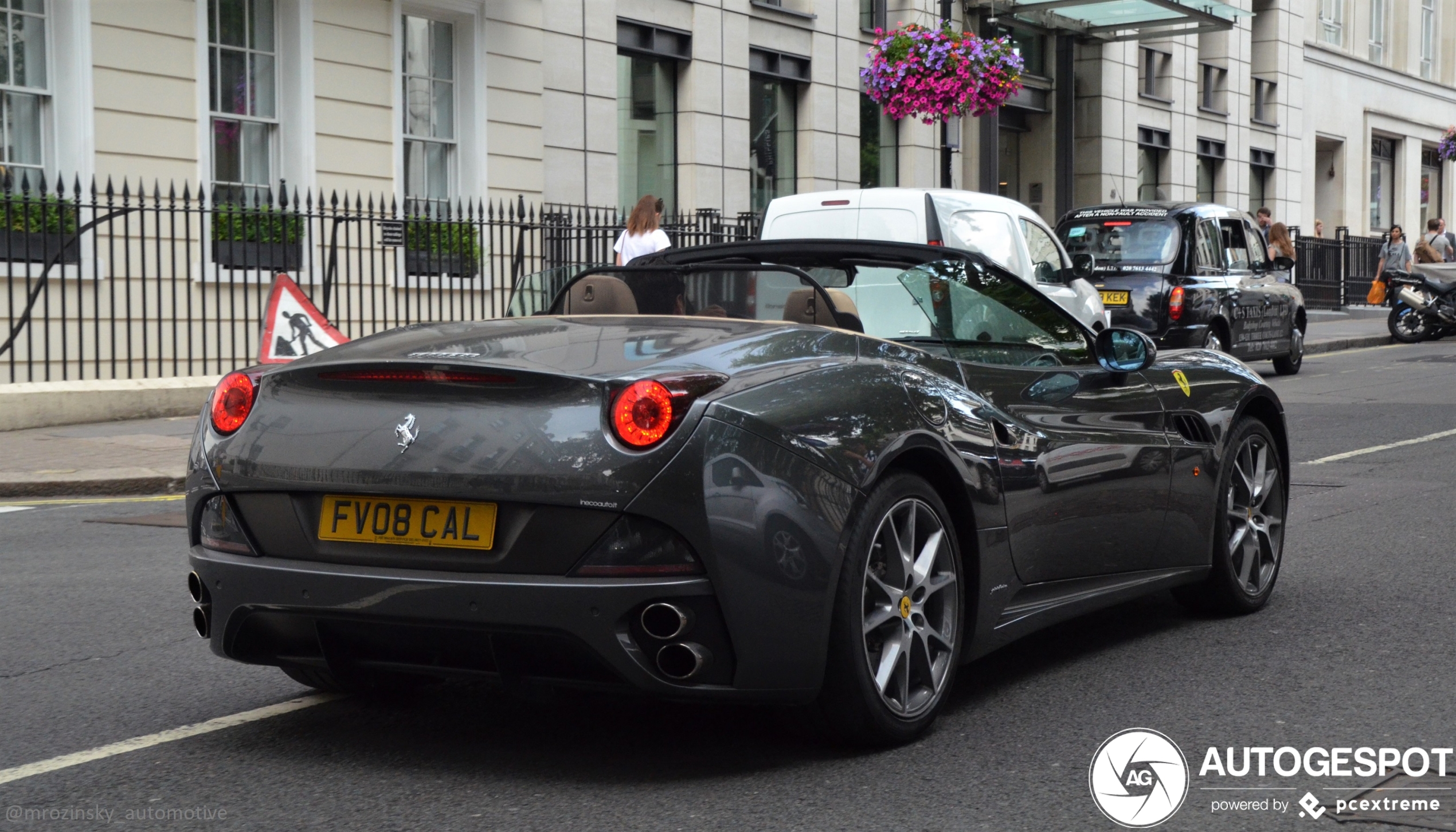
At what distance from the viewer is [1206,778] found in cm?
417

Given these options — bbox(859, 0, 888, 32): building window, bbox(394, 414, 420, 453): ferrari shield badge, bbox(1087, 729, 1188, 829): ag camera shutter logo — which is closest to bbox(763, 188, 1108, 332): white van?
bbox(1087, 729, 1188, 829): ag camera shutter logo

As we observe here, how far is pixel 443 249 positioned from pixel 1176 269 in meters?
7.60

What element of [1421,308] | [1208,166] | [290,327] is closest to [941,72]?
[1421,308]

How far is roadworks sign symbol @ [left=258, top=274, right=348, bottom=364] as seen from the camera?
11039mm

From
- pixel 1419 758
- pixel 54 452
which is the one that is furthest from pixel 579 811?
pixel 54 452

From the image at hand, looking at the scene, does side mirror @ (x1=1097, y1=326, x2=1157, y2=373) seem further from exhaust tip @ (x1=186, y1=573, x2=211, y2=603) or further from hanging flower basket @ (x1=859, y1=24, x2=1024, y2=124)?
hanging flower basket @ (x1=859, y1=24, x2=1024, y2=124)

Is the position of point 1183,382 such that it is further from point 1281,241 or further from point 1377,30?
point 1377,30

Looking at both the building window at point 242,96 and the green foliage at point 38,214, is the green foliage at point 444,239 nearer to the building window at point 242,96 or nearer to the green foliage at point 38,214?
the building window at point 242,96

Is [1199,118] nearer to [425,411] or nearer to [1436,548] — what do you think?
[1436,548]

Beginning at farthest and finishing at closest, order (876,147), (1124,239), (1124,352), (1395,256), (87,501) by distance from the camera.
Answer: (1395,256) < (876,147) < (1124,239) < (87,501) < (1124,352)

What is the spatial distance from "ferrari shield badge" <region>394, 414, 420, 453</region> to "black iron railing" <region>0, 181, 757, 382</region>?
29.8 ft

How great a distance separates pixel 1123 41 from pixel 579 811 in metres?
30.6

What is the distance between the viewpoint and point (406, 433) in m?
4.09

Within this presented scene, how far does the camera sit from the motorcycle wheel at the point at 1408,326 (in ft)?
89.6
